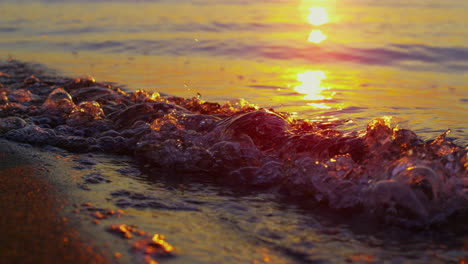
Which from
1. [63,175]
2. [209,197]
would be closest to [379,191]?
[209,197]

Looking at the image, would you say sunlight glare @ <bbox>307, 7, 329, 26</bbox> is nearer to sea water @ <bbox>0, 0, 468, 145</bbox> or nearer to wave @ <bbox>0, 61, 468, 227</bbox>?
sea water @ <bbox>0, 0, 468, 145</bbox>

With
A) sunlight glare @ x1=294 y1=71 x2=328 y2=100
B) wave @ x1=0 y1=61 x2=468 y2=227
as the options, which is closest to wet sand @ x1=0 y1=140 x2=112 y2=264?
wave @ x1=0 y1=61 x2=468 y2=227

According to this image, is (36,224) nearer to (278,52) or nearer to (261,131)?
(261,131)

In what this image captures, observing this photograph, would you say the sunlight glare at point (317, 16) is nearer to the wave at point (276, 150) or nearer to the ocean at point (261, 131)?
the ocean at point (261, 131)

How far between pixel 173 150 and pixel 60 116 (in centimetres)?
137

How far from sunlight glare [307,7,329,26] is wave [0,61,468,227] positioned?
569cm

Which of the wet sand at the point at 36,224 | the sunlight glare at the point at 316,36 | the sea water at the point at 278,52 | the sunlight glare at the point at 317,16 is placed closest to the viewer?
the wet sand at the point at 36,224

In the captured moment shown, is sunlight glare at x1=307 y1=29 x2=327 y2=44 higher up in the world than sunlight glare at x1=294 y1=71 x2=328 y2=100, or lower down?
higher up

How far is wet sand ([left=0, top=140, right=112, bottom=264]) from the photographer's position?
160 centimetres

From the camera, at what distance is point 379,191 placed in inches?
84.7

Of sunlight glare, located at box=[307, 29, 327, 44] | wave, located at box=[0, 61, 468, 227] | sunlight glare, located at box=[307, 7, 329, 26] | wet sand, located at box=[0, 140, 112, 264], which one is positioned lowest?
wet sand, located at box=[0, 140, 112, 264]

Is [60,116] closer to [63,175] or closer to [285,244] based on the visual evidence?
[63,175]

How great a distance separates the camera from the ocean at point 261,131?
75.6 inches

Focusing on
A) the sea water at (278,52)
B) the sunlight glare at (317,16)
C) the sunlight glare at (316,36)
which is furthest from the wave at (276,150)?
the sunlight glare at (317,16)
